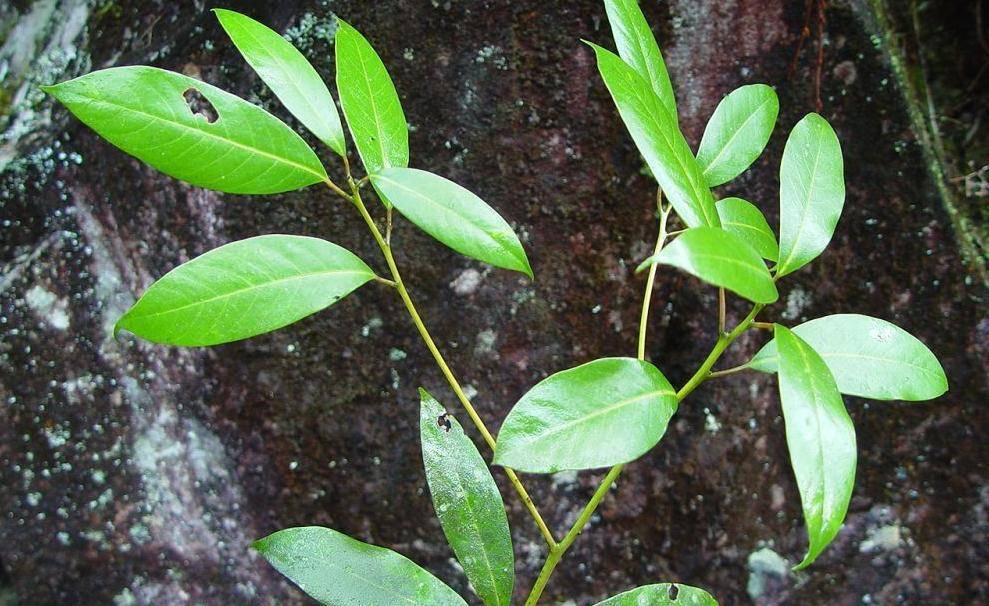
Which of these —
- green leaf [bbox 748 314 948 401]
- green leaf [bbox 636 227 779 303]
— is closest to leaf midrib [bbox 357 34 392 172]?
green leaf [bbox 636 227 779 303]

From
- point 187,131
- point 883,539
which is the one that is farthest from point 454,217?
point 883,539

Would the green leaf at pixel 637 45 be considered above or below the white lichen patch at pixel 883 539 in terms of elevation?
above

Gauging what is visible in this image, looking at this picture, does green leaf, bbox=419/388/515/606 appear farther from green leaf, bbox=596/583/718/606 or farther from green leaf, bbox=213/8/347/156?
green leaf, bbox=213/8/347/156

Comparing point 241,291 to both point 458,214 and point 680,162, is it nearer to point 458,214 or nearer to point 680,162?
point 458,214

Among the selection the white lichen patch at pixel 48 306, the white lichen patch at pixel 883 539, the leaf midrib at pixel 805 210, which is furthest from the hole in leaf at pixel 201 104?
the white lichen patch at pixel 883 539

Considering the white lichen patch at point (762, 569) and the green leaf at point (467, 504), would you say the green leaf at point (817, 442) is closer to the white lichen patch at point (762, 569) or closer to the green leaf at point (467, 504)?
the green leaf at point (467, 504)

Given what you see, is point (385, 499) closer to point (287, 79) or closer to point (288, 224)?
point (288, 224)
